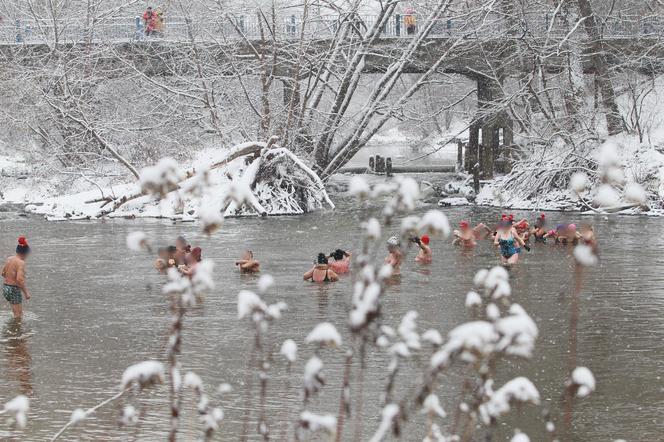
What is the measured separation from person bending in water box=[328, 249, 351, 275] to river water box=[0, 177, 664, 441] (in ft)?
2.65

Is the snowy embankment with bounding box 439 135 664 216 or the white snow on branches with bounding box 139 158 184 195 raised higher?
the snowy embankment with bounding box 439 135 664 216

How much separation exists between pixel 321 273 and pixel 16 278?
18.9ft

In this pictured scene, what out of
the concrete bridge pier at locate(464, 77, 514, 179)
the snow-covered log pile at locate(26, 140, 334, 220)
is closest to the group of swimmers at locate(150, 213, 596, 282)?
the snow-covered log pile at locate(26, 140, 334, 220)

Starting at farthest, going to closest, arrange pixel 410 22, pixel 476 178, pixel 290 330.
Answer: pixel 410 22 → pixel 476 178 → pixel 290 330

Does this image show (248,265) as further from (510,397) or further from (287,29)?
(287,29)

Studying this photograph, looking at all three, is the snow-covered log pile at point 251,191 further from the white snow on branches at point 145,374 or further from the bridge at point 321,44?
the white snow on branches at point 145,374

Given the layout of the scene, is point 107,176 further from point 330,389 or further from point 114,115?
point 330,389

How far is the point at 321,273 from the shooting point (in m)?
18.2

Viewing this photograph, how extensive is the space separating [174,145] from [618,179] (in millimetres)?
37582

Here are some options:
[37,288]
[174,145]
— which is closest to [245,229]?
[37,288]

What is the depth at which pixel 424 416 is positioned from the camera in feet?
A: 32.7

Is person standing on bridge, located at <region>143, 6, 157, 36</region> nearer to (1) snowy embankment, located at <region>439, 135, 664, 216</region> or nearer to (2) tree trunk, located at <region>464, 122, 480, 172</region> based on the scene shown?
(1) snowy embankment, located at <region>439, 135, 664, 216</region>

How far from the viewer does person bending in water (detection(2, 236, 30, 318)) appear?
48.3 feet

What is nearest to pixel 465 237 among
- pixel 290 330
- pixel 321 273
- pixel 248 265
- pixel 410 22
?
pixel 321 273
